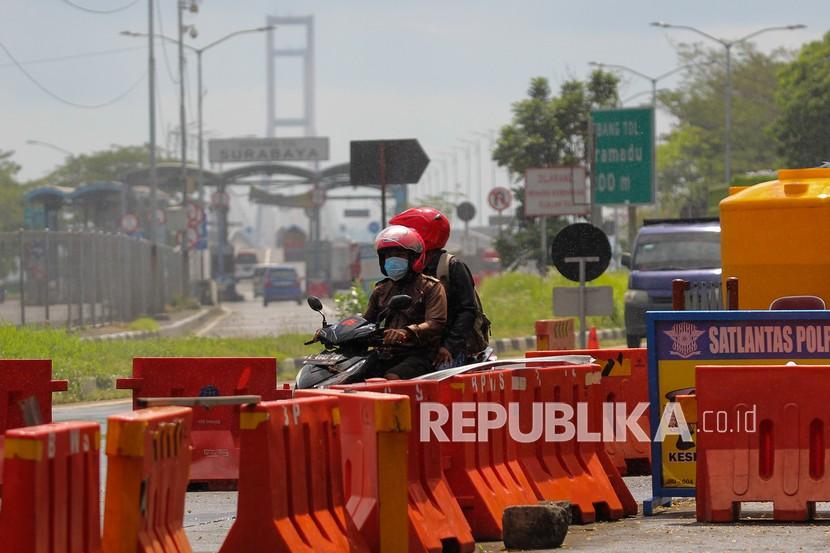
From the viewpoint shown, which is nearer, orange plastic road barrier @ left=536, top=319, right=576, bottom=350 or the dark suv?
orange plastic road barrier @ left=536, top=319, right=576, bottom=350

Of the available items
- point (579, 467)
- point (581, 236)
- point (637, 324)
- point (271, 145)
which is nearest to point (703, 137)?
point (271, 145)

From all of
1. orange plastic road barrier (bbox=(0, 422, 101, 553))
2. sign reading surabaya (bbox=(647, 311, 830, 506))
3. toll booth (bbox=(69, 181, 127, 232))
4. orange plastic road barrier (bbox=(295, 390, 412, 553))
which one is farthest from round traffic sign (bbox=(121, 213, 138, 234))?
orange plastic road barrier (bbox=(0, 422, 101, 553))

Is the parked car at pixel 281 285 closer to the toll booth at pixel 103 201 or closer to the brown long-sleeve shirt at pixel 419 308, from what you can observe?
the toll booth at pixel 103 201

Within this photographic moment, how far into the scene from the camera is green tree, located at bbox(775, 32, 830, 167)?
7812 centimetres

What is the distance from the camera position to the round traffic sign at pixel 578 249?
70.3 ft

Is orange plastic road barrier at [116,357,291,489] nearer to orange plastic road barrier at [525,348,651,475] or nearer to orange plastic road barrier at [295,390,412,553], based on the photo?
orange plastic road barrier at [525,348,651,475]

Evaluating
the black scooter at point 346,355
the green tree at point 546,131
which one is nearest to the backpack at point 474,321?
the black scooter at point 346,355

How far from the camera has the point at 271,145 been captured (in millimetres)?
136625

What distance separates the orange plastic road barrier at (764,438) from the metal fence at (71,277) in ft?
74.1

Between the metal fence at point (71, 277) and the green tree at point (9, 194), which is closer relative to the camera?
the metal fence at point (71, 277)

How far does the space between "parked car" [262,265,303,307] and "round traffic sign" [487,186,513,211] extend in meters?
21.4

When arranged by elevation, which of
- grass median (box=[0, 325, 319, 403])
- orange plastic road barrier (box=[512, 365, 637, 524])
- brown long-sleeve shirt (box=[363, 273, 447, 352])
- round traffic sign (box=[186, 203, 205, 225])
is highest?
round traffic sign (box=[186, 203, 205, 225])

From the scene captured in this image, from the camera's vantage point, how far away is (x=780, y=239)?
16.5m

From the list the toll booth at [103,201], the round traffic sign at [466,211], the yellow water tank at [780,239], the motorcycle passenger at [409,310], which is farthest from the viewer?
the toll booth at [103,201]
